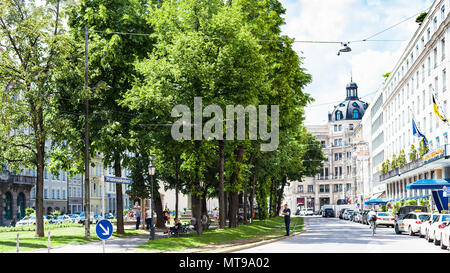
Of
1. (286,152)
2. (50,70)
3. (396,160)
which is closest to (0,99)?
(50,70)

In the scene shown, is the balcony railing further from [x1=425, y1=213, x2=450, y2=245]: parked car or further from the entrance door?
[x1=425, y1=213, x2=450, y2=245]: parked car

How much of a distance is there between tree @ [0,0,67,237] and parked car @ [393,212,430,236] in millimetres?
22355

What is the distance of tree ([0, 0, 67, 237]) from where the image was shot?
96.4 feet

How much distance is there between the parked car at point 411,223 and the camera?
37344 mm

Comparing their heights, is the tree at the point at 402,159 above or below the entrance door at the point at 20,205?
above

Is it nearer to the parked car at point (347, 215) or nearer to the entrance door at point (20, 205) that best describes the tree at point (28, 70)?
the entrance door at point (20, 205)

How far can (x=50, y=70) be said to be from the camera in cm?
3156

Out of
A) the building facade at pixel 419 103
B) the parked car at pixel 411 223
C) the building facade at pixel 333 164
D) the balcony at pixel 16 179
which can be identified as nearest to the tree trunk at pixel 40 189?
the parked car at pixel 411 223

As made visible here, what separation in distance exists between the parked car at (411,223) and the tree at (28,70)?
2235cm

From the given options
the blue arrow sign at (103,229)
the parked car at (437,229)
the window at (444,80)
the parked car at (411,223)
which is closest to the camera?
the blue arrow sign at (103,229)

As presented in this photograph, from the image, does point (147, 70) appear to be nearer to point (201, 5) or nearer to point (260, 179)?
point (201, 5)

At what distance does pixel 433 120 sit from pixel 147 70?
3870 centimetres

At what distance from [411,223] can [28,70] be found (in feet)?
81.1

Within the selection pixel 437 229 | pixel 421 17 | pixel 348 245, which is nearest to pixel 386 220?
pixel 421 17
